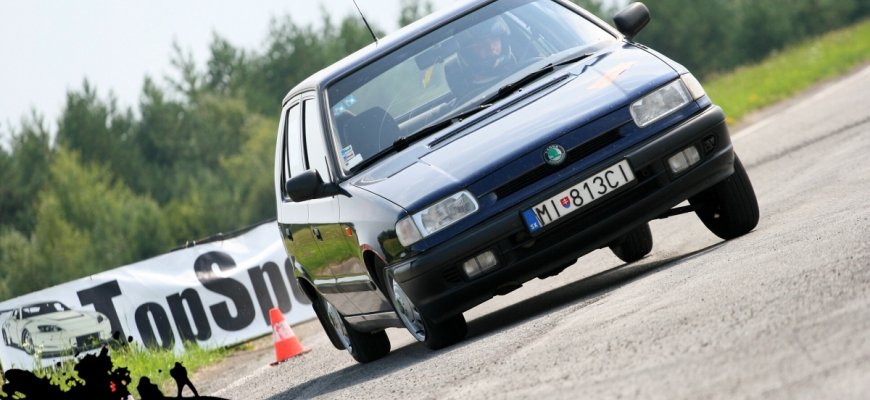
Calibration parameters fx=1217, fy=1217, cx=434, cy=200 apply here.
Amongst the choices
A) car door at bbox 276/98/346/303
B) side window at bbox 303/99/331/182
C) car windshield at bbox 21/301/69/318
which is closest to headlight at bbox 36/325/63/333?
car windshield at bbox 21/301/69/318

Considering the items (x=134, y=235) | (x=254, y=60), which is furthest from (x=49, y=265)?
(x=254, y=60)

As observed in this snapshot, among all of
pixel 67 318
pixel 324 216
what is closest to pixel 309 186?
pixel 324 216

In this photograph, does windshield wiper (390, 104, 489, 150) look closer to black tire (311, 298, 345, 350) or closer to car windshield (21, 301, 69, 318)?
black tire (311, 298, 345, 350)

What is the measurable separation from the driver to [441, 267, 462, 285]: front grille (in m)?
1.29

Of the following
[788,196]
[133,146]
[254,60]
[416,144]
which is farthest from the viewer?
[254,60]

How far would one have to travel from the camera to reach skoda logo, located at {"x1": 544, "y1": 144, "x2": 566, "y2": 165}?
622 cm

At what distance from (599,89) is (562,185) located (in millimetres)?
691

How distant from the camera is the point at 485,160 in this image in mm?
6215

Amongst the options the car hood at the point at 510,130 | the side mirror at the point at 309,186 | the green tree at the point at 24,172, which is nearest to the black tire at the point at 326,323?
the side mirror at the point at 309,186

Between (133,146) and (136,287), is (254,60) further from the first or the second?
(136,287)

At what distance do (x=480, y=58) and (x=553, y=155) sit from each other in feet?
4.18

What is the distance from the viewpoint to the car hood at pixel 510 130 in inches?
245

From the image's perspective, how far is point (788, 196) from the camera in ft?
30.1

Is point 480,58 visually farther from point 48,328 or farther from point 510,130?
point 48,328
